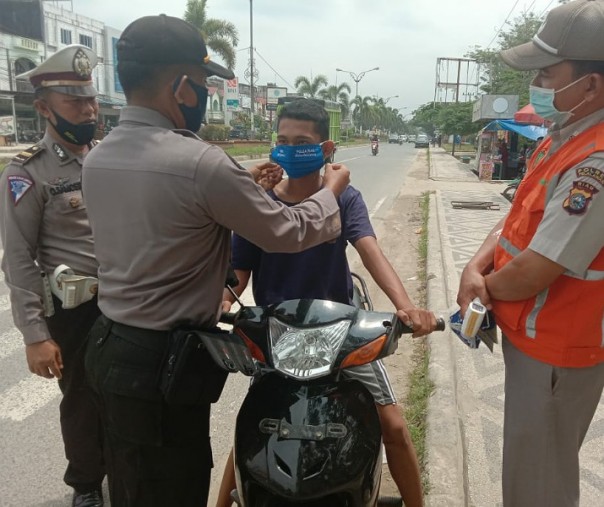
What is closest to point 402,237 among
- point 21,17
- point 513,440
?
point 513,440

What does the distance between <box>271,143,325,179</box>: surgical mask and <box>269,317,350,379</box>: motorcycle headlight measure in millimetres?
701

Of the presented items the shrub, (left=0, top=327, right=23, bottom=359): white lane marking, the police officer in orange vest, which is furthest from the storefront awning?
the shrub

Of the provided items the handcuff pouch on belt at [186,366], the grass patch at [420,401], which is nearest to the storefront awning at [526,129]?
the grass patch at [420,401]

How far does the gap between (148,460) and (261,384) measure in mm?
417

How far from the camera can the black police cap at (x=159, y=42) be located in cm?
150

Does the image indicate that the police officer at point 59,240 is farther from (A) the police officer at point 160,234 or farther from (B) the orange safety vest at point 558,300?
(B) the orange safety vest at point 558,300

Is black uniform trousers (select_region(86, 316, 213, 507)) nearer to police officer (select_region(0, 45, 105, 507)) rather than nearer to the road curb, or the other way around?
police officer (select_region(0, 45, 105, 507))

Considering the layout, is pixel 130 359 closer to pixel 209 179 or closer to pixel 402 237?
pixel 209 179

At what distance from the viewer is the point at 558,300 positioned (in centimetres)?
160

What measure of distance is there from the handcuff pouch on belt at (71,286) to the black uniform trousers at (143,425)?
1.29 ft

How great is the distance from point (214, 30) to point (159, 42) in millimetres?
29895

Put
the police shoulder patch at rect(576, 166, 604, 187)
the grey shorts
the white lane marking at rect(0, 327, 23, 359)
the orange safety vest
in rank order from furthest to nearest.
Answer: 1. the white lane marking at rect(0, 327, 23, 359)
2. the grey shorts
3. the orange safety vest
4. the police shoulder patch at rect(576, 166, 604, 187)

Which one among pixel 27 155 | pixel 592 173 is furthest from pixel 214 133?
pixel 592 173

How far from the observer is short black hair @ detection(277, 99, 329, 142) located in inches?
83.2
